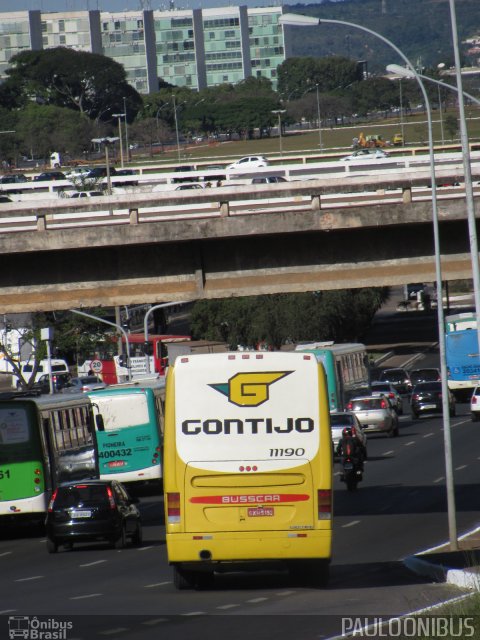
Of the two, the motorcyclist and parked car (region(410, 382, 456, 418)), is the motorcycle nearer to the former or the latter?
the motorcyclist

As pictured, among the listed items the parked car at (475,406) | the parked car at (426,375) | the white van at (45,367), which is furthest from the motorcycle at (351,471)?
the white van at (45,367)

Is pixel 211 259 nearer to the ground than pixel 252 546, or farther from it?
farther from it

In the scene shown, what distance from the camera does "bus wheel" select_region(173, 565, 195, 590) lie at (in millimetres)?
17391

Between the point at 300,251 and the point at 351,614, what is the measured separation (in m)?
13.7

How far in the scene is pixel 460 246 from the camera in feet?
88.7

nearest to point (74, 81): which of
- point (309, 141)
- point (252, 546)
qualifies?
point (309, 141)

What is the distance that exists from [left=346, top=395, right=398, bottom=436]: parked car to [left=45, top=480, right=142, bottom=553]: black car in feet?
79.4

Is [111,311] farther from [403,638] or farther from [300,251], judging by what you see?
[403,638]

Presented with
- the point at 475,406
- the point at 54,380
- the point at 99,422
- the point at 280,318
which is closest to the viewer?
the point at 99,422

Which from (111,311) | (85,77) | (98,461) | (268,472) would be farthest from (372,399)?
(85,77)

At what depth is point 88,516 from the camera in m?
24.3
